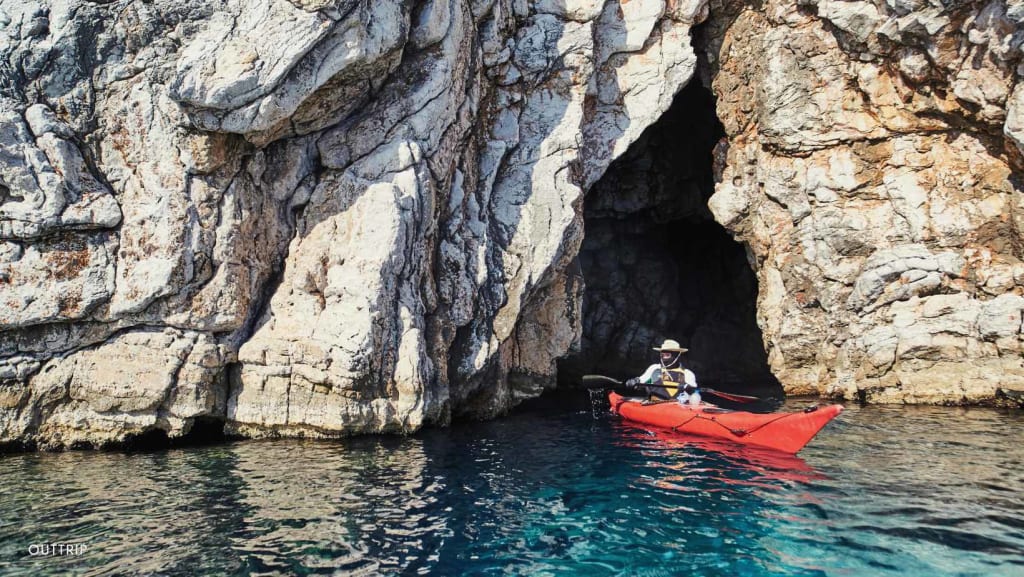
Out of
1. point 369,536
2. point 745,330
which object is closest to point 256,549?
point 369,536

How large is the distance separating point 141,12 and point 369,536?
10.7m

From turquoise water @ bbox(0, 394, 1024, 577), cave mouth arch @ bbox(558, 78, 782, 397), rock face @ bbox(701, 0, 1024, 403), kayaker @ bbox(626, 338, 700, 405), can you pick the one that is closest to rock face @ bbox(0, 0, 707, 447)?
turquoise water @ bbox(0, 394, 1024, 577)

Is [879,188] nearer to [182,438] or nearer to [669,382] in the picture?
[669,382]

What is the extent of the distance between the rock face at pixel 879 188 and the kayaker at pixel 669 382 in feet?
15.2

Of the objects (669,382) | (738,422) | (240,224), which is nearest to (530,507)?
(738,422)

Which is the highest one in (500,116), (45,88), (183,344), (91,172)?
(500,116)

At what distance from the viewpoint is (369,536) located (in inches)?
294

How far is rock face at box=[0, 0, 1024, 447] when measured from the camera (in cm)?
1149

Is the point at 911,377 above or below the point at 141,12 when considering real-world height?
below

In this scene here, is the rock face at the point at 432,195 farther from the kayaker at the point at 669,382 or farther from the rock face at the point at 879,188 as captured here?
the kayaker at the point at 669,382

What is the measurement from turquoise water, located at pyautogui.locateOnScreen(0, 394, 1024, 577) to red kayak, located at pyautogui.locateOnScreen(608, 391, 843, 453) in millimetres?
362

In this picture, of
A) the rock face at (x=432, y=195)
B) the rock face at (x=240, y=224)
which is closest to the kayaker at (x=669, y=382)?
the rock face at (x=432, y=195)

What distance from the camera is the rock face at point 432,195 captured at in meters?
11.5

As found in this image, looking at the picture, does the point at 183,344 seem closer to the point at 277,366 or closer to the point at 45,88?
the point at 277,366
